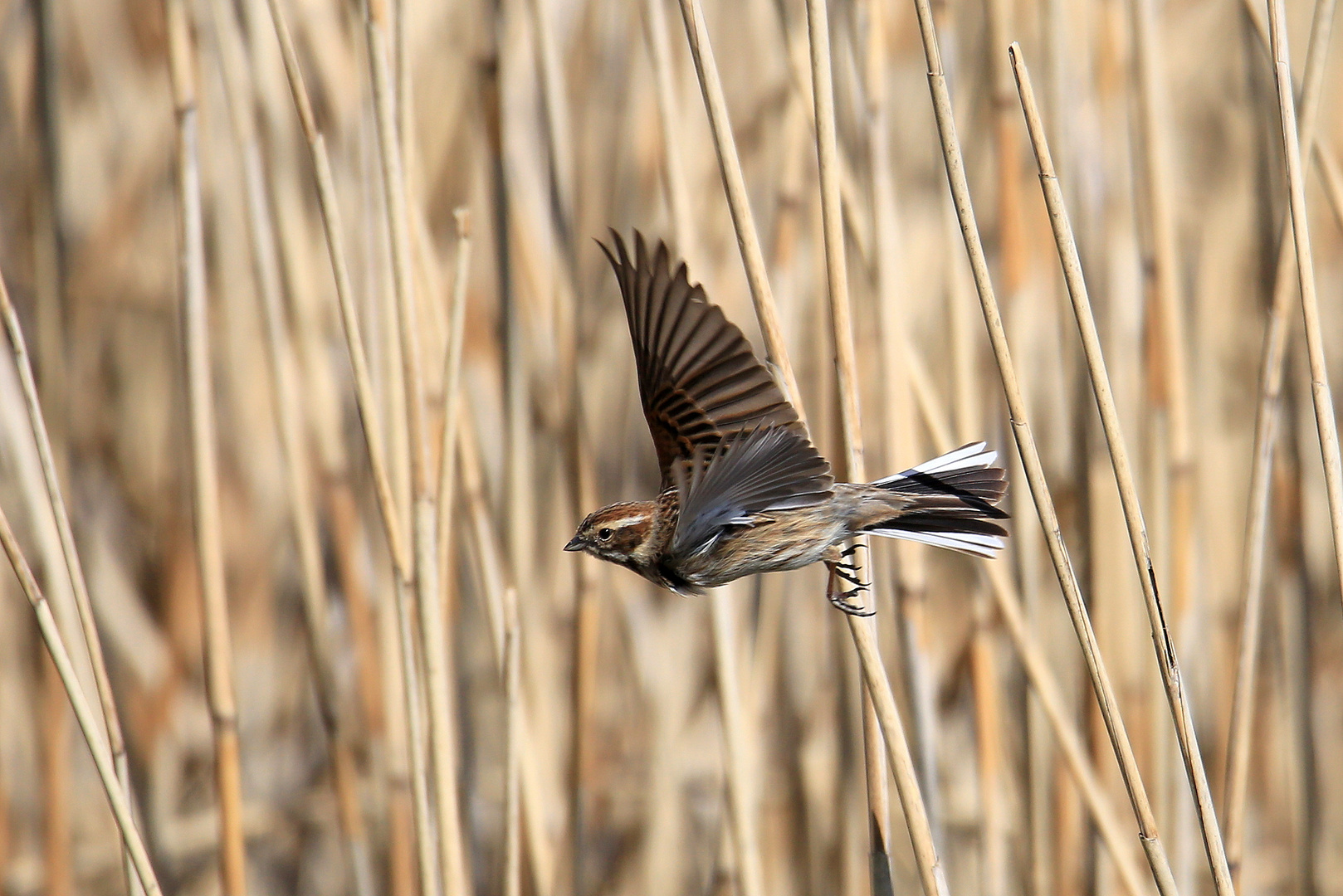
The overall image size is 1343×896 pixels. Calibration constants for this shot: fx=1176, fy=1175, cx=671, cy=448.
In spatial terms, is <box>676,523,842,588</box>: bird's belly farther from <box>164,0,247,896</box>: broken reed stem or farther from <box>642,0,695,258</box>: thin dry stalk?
<box>164,0,247,896</box>: broken reed stem

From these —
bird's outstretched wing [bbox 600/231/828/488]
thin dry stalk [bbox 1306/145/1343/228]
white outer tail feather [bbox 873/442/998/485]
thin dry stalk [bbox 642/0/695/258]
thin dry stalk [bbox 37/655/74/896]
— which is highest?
thin dry stalk [bbox 642/0/695/258]

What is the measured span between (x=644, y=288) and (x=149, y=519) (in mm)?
1494

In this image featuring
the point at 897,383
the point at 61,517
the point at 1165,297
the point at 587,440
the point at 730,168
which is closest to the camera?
the point at 730,168

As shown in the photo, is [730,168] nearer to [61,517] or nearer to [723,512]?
[723,512]

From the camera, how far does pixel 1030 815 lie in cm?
166

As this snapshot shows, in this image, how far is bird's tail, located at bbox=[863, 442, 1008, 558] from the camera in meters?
1.20

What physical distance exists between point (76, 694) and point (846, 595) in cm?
74

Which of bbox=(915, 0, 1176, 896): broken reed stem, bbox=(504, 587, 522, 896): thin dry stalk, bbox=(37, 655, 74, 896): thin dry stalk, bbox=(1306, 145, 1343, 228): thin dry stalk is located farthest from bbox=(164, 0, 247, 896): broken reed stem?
bbox=(1306, 145, 1343, 228): thin dry stalk

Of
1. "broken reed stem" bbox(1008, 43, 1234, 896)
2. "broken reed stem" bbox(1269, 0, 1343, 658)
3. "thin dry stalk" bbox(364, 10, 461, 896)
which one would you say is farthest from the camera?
"thin dry stalk" bbox(364, 10, 461, 896)

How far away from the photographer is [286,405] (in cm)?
151

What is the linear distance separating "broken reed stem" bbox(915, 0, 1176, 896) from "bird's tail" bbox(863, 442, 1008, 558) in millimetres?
210

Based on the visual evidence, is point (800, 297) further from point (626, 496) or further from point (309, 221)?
point (309, 221)

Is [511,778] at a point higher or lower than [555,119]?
lower

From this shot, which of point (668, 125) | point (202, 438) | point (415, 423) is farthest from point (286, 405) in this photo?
point (668, 125)
